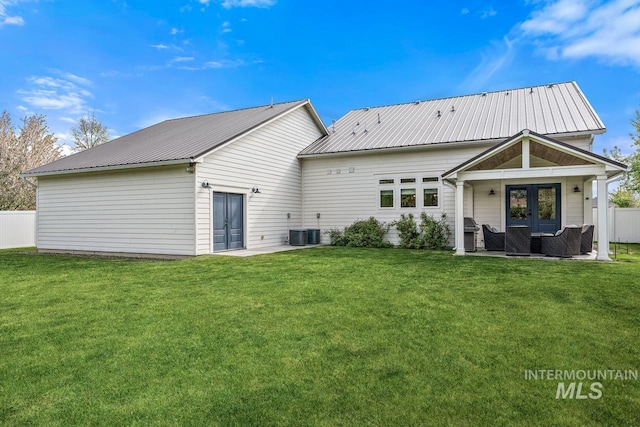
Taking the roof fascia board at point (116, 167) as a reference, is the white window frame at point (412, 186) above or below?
below

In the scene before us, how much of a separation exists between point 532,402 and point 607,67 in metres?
24.8

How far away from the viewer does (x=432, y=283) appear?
21.1 feet

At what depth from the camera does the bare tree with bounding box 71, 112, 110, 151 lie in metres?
29.1

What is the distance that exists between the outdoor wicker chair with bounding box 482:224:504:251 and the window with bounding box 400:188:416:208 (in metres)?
3.00

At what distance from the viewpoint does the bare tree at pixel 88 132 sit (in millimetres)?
29078

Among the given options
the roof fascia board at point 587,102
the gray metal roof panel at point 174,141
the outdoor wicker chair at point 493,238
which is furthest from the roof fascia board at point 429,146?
the outdoor wicker chair at point 493,238

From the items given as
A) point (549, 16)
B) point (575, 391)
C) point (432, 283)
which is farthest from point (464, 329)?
point (549, 16)

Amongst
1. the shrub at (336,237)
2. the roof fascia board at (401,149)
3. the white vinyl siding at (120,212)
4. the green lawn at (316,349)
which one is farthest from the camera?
the shrub at (336,237)

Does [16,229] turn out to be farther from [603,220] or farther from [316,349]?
[603,220]

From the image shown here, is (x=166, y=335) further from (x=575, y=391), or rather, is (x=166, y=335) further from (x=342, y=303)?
(x=575, y=391)

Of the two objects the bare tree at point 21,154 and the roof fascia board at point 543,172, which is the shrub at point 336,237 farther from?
the bare tree at point 21,154

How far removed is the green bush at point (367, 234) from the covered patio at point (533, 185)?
2.92m

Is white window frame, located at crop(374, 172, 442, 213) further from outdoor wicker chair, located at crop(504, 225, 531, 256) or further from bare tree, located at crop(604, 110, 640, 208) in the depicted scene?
bare tree, located at crop(604, 110, 640, 208)

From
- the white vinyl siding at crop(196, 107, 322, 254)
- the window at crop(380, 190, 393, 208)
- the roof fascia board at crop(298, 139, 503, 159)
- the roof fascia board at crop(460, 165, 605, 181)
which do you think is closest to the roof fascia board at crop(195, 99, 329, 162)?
the white vinyl siding at crop(196, 107, 322, 254)
